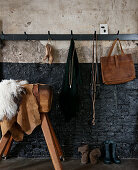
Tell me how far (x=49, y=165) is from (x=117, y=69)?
4.78ft

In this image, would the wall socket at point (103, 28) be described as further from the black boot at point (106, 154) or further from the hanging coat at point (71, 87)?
the black boot at point (106, 154)

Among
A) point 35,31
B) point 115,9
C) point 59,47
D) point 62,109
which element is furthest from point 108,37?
point 62,109

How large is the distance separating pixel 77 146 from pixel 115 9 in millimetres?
1934

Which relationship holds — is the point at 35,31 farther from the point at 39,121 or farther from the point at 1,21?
the point at 39,121

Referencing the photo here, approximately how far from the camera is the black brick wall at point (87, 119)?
212 centimetres

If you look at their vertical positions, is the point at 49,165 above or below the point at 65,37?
below

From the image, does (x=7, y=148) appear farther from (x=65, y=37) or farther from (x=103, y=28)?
(x=103, y=28)

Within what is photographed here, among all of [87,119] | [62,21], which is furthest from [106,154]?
[62,21]

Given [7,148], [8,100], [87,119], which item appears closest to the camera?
[8,100]

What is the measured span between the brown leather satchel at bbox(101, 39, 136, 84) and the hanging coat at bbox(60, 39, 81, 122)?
0.36m

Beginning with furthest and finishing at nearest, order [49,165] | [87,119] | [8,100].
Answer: [87,119] → [49,165] → [8,100]

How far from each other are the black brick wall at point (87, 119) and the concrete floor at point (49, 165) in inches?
4.4

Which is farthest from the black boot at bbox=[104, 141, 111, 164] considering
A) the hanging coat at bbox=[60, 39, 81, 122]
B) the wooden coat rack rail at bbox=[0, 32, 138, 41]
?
the wooden coat rack rail at bbox=[0, 32, 138, 41]

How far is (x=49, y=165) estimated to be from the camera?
189cm
